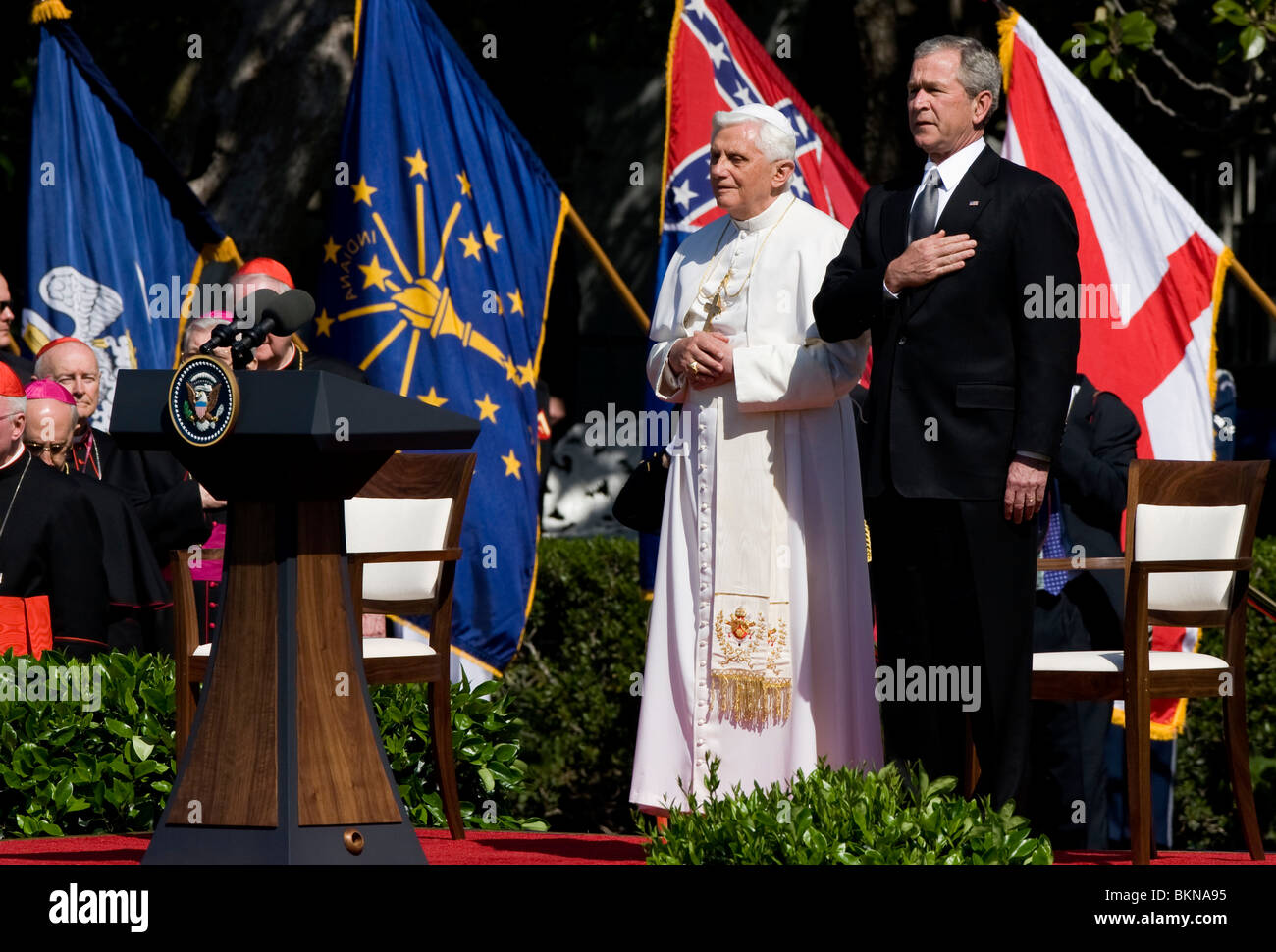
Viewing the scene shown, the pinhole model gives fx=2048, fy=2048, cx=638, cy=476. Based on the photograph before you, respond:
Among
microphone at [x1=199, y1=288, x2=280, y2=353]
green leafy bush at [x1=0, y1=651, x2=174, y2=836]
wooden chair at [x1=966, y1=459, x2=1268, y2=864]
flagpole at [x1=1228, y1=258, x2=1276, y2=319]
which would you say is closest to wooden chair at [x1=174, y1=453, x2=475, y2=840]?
green leafy bush at [x1=0, y1=651, x2=174, y2=836]

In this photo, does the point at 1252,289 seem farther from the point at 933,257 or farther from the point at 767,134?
the point at 933,257

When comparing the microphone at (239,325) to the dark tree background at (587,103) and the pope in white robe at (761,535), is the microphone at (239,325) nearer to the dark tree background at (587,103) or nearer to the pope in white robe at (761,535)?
the pope in white robe at (761,535)

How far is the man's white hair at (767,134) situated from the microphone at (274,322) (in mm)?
1648

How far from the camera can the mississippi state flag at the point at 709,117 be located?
8.72 meters

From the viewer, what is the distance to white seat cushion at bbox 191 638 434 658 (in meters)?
6.16

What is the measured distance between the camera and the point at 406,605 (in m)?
6.59

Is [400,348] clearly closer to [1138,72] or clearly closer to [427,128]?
[427,128]

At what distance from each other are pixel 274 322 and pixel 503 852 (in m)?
1.85

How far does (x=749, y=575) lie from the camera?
5984 millimetres

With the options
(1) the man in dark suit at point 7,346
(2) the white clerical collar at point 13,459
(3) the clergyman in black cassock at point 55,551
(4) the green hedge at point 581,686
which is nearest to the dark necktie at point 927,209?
(3) the clergyman in black cassock at point 55,551

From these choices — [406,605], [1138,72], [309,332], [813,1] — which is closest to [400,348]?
[309,332]

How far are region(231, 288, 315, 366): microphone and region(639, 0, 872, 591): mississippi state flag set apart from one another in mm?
3873

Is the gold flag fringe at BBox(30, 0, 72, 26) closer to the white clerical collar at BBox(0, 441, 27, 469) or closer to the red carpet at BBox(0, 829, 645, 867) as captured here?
the white clerical collar at BBox(0, 441, 27, 469)
